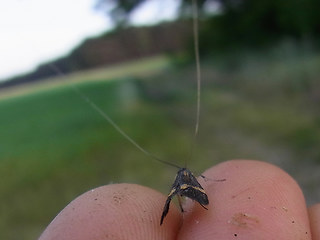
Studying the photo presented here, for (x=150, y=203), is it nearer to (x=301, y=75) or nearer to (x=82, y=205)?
(x=82, y=205)

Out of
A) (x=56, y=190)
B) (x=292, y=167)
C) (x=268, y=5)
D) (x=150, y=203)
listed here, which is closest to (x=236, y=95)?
(x=268, y=5)

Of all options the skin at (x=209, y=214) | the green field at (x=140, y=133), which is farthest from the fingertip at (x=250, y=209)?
the green field at (x=140, y=133)

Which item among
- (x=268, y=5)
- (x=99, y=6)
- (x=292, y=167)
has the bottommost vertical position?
(x=292, y=167)

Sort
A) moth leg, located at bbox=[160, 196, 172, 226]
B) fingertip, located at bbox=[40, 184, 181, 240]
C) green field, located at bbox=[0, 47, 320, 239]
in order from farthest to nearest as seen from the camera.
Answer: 1. green field, located at bbox=[0, 47, 320, 239]
2. moth leg, located at bbox=[160, 196, 172, 226]
3. fingertip, located at bbox=[40, 184, 181, 240]

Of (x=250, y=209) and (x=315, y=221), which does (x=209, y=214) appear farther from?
(x=315, y=221)

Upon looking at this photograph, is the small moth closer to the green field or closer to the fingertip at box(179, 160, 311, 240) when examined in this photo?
the fingertip at box(179, 160, 311, 240)

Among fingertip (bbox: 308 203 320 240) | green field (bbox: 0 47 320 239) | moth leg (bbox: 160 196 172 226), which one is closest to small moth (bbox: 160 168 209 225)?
moth leg (bbox: 160 196 172 226)
